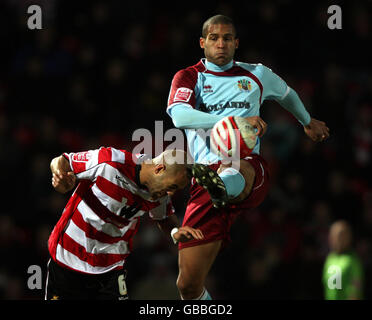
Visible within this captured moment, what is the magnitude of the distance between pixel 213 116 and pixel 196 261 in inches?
37.3

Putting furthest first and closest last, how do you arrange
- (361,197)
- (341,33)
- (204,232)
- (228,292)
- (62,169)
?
(341,33) → (361,197) → (228,292) → (204,232) → (62,169)

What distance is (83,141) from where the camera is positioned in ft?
25.1

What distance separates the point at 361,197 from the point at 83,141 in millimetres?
3421

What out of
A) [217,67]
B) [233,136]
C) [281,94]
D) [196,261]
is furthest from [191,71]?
[196,261]

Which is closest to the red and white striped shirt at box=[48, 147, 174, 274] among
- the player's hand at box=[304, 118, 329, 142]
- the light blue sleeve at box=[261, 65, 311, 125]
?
the light blue sleeve at box=[261, 65, 311, 125]

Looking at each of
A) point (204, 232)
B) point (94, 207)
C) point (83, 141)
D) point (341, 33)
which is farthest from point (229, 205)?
point (341, 33)

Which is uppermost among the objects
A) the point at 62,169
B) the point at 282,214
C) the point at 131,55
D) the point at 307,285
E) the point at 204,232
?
the point at 131,55

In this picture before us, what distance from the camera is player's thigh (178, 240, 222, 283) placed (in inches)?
178

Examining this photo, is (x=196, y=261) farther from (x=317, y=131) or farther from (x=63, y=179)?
(x=317, y=131)

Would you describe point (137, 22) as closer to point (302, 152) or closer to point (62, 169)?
point (302, 152)

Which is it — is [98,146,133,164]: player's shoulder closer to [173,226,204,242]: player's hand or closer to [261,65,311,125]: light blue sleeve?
[173,226,204,242]: player's hand

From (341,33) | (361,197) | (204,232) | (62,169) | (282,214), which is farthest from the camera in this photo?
(341,33)

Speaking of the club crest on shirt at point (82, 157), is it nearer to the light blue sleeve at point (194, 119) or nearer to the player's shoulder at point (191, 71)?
the light blue sleeve at point (194, 119)

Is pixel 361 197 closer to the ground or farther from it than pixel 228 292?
farther from it
